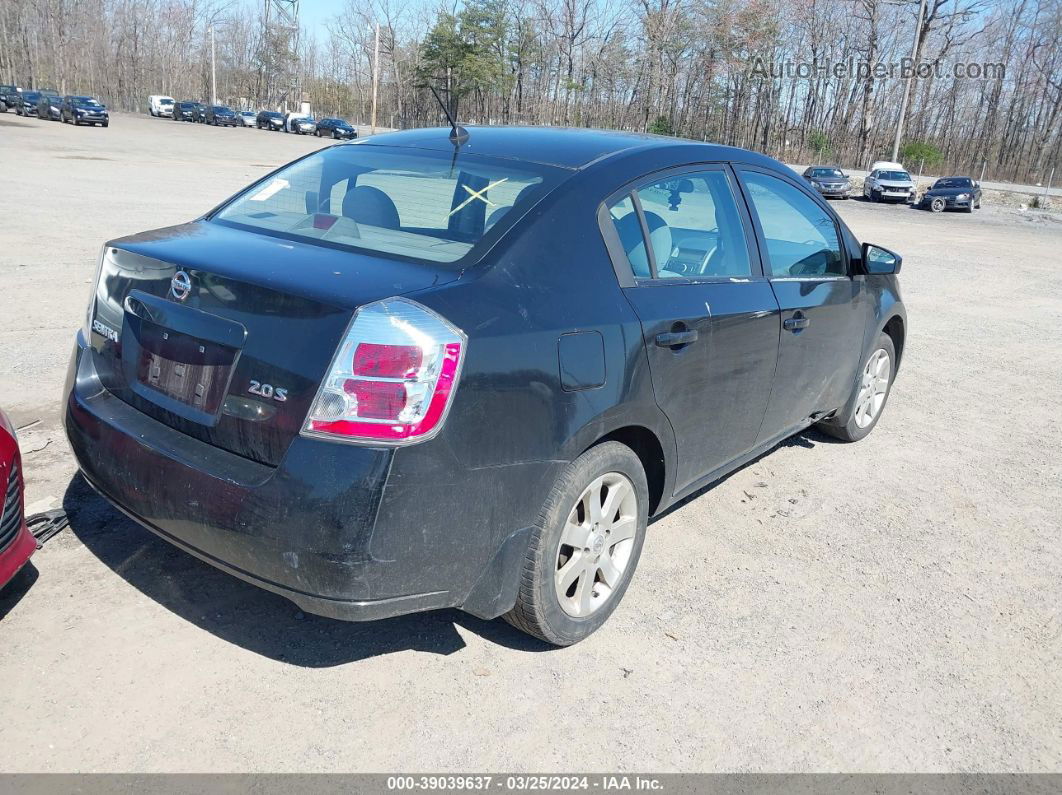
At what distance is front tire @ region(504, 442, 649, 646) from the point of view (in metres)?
2.84

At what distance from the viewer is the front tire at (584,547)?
2840 millimetres

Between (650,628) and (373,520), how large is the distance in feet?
4.67

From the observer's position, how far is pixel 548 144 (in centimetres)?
349

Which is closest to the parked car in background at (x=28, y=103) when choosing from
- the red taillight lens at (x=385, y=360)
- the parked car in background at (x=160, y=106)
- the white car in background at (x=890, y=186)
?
the parked car in background at (x=160, y=106)

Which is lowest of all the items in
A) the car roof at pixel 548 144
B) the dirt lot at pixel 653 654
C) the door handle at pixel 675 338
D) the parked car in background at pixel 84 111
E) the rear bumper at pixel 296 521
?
the dirt lot at pixel 653 654

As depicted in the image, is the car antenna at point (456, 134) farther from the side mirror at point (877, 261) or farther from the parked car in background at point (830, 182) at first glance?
the parked car in background at point (830, 182)

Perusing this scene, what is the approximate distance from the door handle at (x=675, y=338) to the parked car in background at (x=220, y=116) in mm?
67787

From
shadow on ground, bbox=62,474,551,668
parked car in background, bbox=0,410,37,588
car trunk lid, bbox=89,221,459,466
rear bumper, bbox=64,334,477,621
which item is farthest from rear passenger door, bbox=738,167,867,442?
parked car in background, bbox=0,410,37,588

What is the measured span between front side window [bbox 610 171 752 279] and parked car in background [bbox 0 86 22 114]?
215 ft

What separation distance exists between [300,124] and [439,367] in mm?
64578

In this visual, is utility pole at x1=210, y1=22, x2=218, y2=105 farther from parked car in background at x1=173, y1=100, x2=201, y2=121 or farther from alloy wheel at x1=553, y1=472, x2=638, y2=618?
alloy wheel at x1=553, y1=472, x2=638, y2=618

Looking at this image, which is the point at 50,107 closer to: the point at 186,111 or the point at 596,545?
the point at 186,111

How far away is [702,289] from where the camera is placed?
3463mm

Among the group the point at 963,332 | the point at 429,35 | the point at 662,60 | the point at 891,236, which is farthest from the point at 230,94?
the point at 963,332
